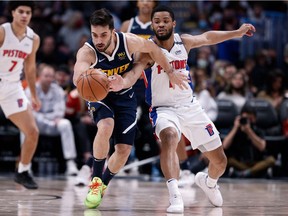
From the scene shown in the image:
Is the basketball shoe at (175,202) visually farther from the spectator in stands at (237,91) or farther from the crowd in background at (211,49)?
the spectator in stands at (237,91)

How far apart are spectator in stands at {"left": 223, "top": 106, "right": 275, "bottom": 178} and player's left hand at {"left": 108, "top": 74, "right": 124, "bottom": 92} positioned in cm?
547

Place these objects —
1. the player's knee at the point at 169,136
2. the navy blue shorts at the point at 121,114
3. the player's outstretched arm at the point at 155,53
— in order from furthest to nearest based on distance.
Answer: the navy blue shorts at the point at 121,114 → the player's outstretched arm at the point at 155,53 → the player's knee at the point at 169,136

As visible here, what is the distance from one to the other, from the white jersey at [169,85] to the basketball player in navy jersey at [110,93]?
0.24 m

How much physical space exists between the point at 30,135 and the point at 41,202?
184 centimetres

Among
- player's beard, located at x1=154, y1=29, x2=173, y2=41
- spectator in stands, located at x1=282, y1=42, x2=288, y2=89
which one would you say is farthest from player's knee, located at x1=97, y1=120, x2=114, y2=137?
spectator in stands, located at x1=282, y1=42, x2=288, y2=89

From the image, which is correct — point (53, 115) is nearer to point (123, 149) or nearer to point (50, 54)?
point (50, 54)

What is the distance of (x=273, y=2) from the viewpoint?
1616 centimetres

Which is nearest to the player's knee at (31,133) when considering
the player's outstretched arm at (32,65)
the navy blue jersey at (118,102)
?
the player's outstretched arm at (32,65)

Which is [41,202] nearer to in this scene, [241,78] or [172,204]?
[172,204]

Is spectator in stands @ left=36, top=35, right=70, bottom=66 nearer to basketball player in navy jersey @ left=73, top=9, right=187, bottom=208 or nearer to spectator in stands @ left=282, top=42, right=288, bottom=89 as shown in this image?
spectator in stands @ left=282, top=42, right=288, bottom=89

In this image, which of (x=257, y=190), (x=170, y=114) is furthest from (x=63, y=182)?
(x=170, y=114)

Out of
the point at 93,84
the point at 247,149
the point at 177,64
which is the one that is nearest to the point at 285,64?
the point at 247,149

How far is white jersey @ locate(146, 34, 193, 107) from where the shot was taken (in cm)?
754

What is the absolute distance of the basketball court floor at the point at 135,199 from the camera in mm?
6793
